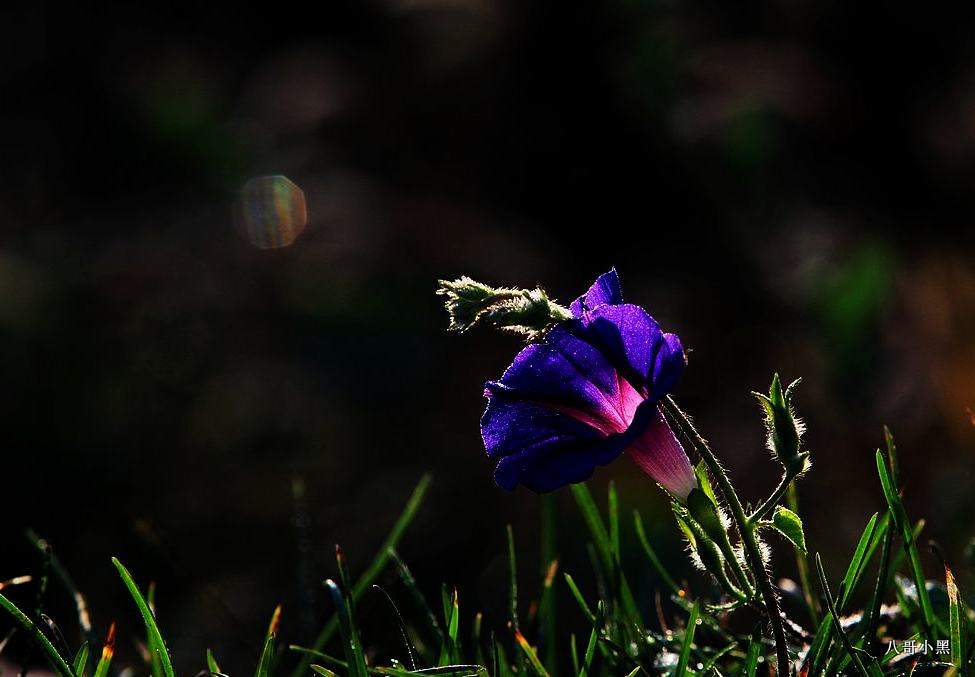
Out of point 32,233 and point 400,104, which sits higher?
point 400,104

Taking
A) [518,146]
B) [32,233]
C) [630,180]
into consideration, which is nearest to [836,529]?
[630,180]

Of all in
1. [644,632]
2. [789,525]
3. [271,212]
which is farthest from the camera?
[271,212]

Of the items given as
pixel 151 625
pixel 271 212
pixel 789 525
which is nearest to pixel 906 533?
pixel 789 525

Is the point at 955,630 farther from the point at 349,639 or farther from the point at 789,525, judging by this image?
the point at 349,639

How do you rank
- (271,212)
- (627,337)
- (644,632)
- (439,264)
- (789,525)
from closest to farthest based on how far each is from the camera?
(789,525), (627,337), (644,632), (439,264), (271,212)

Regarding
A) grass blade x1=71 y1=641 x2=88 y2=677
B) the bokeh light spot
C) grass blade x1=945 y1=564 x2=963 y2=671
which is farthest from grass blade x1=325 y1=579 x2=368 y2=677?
the bokeh light spot

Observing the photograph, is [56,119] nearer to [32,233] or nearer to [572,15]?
[32,233]
